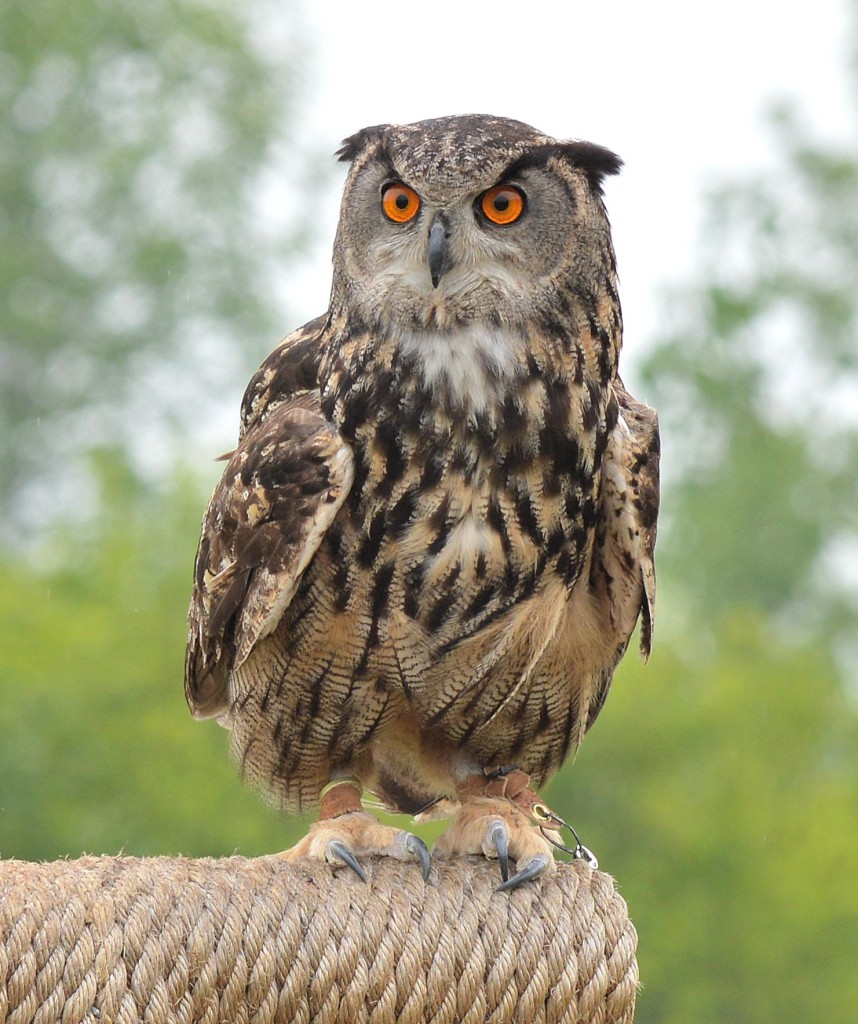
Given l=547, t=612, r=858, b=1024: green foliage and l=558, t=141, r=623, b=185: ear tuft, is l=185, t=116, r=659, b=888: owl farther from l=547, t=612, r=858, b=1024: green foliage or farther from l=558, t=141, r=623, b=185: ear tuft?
l=547, t=612, r=858, b=1024: green foliage

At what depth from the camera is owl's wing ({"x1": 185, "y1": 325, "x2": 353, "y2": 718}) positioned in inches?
104

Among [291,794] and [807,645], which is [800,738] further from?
[291,794]

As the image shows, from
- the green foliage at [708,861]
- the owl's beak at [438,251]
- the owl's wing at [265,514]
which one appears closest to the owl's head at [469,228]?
the owl's beak at [438,251]

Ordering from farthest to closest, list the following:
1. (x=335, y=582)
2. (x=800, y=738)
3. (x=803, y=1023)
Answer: (x=800, y=738) → (x=803, y=1023) → (x=335, y=582)

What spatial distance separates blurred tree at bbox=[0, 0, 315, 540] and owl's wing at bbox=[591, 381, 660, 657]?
16314 mm

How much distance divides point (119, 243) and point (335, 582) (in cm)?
1861

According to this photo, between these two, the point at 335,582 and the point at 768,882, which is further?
the point at 768,882

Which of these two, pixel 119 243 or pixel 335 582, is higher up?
pixel 119 243

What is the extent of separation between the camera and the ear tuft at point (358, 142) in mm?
2805

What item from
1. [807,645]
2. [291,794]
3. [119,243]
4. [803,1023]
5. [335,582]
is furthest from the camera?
[119,243]

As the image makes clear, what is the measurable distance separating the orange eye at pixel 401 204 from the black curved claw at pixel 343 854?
3.43 feet

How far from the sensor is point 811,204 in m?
19.3

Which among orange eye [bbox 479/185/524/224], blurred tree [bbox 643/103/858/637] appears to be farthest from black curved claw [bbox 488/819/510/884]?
blurred tree [bbox 643/103/858/637]

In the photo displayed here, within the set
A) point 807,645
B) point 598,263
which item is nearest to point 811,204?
point 807,645
